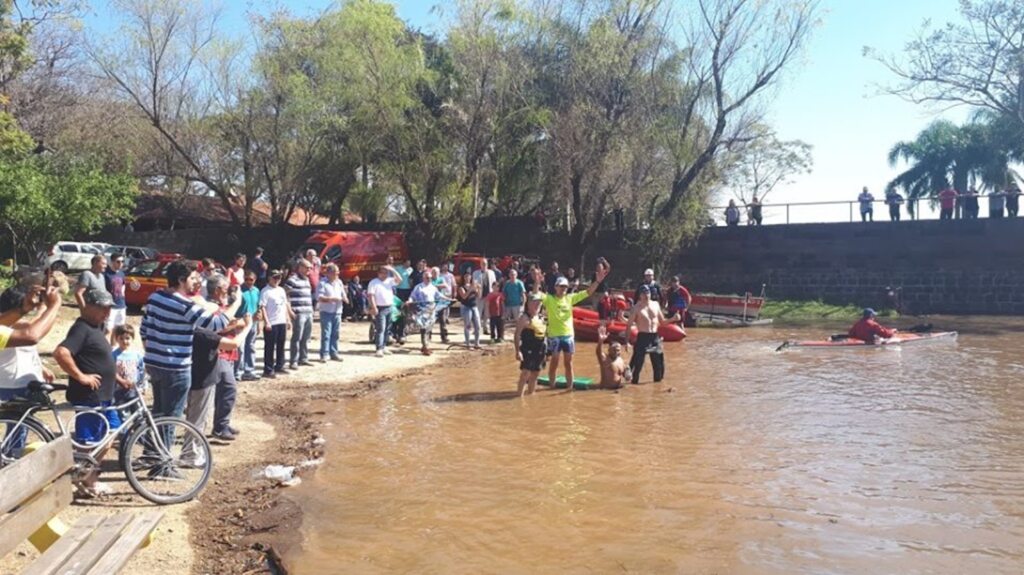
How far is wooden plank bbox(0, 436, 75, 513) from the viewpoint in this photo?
159 inches

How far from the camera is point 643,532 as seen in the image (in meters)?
6.48

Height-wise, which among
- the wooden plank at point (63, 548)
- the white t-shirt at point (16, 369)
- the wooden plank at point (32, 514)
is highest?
the white t-shirt at point (16, 369)

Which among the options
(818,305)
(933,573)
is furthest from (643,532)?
(818,305)

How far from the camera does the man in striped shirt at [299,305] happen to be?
43.5ft

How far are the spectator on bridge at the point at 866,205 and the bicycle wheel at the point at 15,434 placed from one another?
28.4 meters

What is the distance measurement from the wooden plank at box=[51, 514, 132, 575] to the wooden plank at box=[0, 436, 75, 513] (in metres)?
0.41

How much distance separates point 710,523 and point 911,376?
930 centimetres

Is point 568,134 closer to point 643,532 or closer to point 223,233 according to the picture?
point 223,233

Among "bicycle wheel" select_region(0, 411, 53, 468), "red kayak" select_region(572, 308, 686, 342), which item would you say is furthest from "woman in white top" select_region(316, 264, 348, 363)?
"bicycle wheel" select_region(0, 411, 53, 468)

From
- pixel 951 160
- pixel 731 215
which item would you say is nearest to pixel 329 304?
pixel 731 215

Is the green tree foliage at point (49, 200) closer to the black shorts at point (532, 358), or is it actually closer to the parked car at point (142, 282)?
the parked car at point (142, 282)

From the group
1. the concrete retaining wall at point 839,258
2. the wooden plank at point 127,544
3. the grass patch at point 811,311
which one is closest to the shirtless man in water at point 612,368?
the wooden plank at point 127,544

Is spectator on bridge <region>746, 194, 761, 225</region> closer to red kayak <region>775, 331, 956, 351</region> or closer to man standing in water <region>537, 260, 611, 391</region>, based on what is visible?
red kayak <region>775, 331, 956, 351</region>

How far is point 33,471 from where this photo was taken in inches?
171
